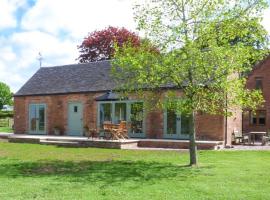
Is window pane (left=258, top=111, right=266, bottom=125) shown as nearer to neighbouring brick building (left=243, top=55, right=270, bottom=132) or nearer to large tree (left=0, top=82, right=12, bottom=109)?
neighbouring brick building (left=243, top=55, right=270, bottom=132)

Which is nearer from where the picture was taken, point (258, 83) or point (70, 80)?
point (70, 80)

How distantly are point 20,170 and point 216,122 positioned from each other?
12561mm

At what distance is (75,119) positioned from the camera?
93.3 feet

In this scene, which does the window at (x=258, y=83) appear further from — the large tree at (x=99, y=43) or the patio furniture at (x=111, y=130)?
the large tree at (x=99, y=43)

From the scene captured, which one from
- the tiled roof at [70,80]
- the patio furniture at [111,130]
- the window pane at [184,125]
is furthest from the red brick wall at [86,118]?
the patio furniture at [111,130]

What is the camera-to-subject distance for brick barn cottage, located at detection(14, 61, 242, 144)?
76.4 feet

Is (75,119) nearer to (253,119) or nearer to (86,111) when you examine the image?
(86,111)

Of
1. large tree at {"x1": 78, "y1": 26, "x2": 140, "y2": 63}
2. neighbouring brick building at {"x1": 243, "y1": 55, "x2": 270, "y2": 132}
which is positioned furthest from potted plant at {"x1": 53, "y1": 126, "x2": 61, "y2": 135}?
large tree at {"x1": 78, "y1": 26, "x2": 140, "y2": 63}

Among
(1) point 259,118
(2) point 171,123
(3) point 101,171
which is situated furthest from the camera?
(1) point 259,118

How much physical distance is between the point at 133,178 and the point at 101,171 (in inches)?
64.6

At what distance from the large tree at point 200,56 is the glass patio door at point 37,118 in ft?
58.3

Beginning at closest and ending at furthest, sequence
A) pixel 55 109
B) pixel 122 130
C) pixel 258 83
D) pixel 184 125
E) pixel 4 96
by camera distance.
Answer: pixel 122 130, pixel 184 125, pixel 55 109, pixel 258 83, pixel 4 96

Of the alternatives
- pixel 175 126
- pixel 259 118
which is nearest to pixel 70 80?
pixel 175 126

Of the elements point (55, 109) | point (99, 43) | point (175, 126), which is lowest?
point (175, 126)
